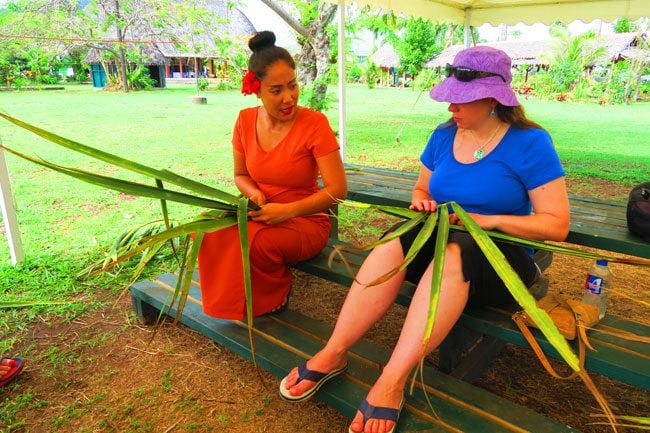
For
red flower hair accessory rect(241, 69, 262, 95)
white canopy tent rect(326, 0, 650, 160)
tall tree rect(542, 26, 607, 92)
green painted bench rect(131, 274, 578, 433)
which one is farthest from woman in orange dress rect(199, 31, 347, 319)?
tall tree rect(542, 26, 607, 92)

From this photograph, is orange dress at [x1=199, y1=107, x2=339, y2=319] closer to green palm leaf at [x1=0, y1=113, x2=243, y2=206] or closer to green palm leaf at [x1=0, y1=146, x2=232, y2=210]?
green palm leaf at [x1=0, y1=113, x2=243, y2=206]

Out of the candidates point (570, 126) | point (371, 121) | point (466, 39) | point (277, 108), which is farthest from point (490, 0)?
point (570, 126)

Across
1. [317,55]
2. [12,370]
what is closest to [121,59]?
[317,55]

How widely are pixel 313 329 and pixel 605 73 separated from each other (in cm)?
2926

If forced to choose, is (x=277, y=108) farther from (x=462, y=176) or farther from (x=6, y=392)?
(x=6, y=392)

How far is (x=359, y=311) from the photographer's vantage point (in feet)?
5.33

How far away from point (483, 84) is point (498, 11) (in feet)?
12.8

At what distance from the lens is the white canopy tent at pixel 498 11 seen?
14.2ft

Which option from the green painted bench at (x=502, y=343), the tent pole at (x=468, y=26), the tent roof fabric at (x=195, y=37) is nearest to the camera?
the green painted bench at (x=502, y=343)

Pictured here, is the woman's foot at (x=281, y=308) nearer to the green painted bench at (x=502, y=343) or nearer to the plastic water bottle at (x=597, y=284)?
the green painted bench at (x=502, y=343)

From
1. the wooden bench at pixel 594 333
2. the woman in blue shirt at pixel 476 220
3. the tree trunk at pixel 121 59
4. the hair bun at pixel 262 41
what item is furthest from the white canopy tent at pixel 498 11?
the tree trunk at pixel 121 59

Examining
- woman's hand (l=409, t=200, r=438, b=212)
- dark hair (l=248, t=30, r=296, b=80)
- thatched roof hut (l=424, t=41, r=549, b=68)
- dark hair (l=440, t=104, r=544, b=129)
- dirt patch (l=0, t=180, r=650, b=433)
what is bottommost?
dirt patch (l=0, t=180, r=650, b=433)

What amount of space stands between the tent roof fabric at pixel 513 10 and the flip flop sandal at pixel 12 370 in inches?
143

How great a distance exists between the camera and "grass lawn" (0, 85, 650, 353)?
308cm
